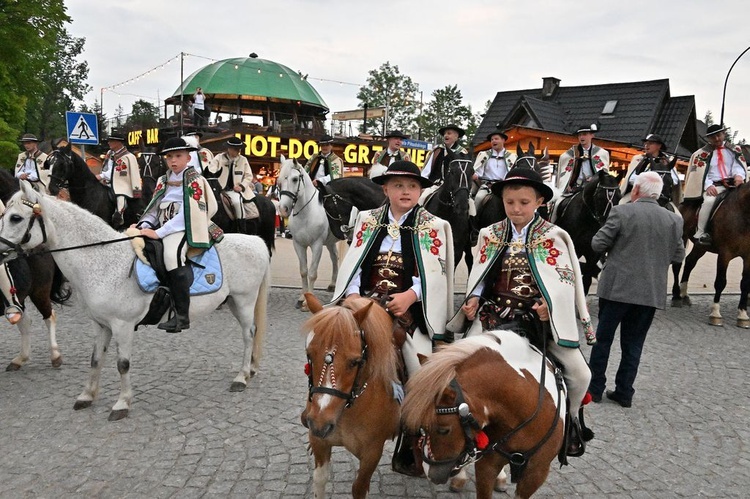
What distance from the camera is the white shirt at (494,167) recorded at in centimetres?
947

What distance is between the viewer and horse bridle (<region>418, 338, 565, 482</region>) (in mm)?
2170

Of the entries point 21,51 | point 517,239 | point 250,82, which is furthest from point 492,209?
point 250,82

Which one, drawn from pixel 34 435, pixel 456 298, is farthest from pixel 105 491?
pixel 456 298

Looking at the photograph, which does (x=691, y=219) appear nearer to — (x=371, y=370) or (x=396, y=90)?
(x=371, y=370)

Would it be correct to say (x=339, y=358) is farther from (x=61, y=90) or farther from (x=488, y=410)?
(x=61, y=90)

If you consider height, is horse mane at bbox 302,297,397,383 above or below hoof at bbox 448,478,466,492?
above

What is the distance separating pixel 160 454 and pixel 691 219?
30.6 feet

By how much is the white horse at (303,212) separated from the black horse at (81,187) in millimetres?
2860

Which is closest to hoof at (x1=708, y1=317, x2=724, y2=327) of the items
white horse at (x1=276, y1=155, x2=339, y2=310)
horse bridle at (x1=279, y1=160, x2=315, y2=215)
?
white horse at (x1=276, y1=155, x2=339, y2=310)

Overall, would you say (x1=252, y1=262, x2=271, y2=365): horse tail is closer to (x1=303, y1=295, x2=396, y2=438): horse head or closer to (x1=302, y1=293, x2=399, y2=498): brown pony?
(x1=302, y1=293, x2=399, y2=498): brown pony

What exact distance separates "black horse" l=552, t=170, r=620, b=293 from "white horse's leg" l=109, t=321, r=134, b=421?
6326 millimetres

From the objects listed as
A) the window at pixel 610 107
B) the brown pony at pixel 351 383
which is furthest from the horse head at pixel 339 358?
the window at pixel 610 107

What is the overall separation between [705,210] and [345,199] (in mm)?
6130

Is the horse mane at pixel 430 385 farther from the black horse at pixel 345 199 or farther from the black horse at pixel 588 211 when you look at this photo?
the black horse at pixel 345 199
